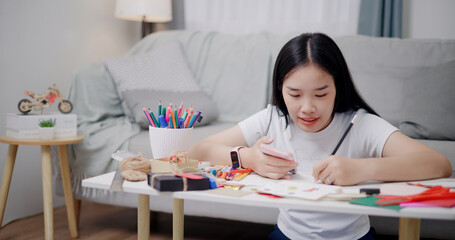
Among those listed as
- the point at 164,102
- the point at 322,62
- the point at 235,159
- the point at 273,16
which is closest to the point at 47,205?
the point at 164,102

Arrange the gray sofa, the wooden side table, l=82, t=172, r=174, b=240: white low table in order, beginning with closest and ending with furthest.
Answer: l=82, t=172, r=174, b=240: white low table < the wooden side table < the gray sofa

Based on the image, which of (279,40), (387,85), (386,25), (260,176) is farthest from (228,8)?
(260,176)

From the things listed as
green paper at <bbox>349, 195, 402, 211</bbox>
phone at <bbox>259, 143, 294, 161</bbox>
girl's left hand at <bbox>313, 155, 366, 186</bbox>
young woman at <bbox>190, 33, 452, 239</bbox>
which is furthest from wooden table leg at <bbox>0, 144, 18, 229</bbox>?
green paper at <bbox>349, 195, 402, 211</bbox>

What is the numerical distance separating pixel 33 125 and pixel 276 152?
3.93 ft

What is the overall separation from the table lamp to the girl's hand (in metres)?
1.91

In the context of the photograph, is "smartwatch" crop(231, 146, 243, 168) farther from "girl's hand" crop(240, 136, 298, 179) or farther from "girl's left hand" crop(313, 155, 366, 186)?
"girl's left hand" crop(313, 155, 366, 186)

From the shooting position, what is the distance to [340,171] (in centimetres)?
83

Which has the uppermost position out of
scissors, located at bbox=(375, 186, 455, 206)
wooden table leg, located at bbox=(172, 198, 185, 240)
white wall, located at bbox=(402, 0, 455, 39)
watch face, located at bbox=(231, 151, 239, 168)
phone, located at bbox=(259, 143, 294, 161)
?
white wall, located at bbox=(402, 0, 455, 39)

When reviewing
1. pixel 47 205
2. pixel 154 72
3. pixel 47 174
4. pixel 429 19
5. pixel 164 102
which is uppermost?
pixel 429 19

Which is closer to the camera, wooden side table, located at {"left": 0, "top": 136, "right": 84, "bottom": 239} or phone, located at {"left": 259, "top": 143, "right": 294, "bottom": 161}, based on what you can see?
phone, located at {"left": 259, "top": 143, "right": 294, "bottom": 161}

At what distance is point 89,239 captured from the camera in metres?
1.86

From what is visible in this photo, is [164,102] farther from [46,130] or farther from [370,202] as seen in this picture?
[370,202]

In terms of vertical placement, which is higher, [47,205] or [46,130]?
[46,130]

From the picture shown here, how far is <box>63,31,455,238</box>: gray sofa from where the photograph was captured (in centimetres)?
178
